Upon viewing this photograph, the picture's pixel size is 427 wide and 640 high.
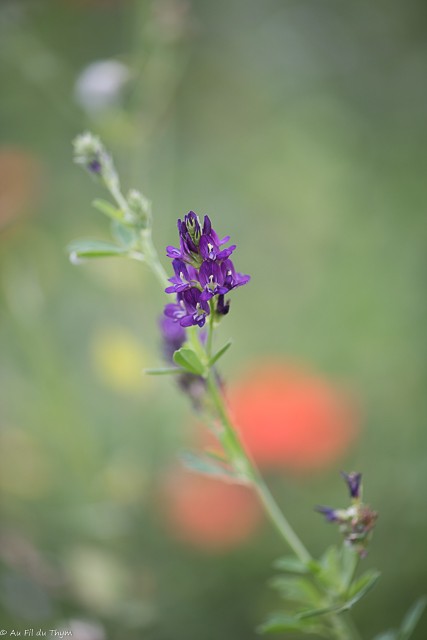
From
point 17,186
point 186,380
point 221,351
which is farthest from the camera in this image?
point 17,186

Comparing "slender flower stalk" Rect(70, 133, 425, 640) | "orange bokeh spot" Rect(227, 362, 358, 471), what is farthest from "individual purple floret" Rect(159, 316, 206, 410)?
"orange bokeh spot" Rect(227, 362, 358, 471)

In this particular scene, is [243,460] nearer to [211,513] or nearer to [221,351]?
[221,351]

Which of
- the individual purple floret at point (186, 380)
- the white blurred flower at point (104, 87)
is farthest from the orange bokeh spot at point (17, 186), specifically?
the individual purple floret at point (186, 380)

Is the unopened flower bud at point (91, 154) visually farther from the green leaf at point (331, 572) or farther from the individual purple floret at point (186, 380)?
the green leaf at point (331, 572)

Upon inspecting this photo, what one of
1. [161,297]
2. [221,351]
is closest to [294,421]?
[161,297]

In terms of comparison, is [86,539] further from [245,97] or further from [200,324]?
[245,97]

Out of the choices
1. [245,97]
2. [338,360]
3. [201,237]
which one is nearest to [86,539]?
[338,360]

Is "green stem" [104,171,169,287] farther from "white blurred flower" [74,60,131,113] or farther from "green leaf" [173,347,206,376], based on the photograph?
"white blurred flower" [74,60,131,113]
